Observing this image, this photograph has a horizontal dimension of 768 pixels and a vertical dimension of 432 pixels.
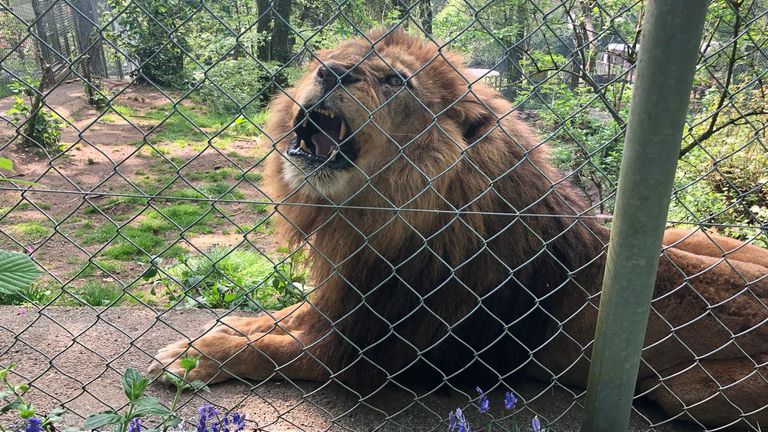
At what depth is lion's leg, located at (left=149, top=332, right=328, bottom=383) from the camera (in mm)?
3084

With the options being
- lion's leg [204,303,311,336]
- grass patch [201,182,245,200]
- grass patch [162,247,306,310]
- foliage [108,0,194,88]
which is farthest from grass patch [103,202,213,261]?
foliage [108,0,194,88]

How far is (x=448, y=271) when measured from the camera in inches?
114

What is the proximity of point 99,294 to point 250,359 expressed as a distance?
7.01 ft

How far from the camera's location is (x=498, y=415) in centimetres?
307

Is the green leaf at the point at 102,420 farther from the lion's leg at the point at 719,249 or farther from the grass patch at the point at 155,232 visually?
the grass patch at the point at 155,232

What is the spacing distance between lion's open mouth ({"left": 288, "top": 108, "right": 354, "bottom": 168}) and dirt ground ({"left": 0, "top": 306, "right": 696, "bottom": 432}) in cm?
99

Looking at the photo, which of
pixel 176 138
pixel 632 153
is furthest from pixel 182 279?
pixel 176 138

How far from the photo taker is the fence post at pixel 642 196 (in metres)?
1.79

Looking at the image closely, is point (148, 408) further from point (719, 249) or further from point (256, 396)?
point (719, 249)

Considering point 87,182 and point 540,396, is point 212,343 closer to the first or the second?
point 540,396

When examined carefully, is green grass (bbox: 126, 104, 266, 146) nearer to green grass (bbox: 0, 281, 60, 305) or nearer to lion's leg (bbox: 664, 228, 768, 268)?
green grass (bbox: 0, 281, 60, 305)

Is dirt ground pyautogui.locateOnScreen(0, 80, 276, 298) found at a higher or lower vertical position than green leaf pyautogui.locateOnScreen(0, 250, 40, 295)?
lower

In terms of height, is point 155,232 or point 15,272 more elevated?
point 15,272

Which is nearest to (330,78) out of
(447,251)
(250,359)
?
(447,251)
